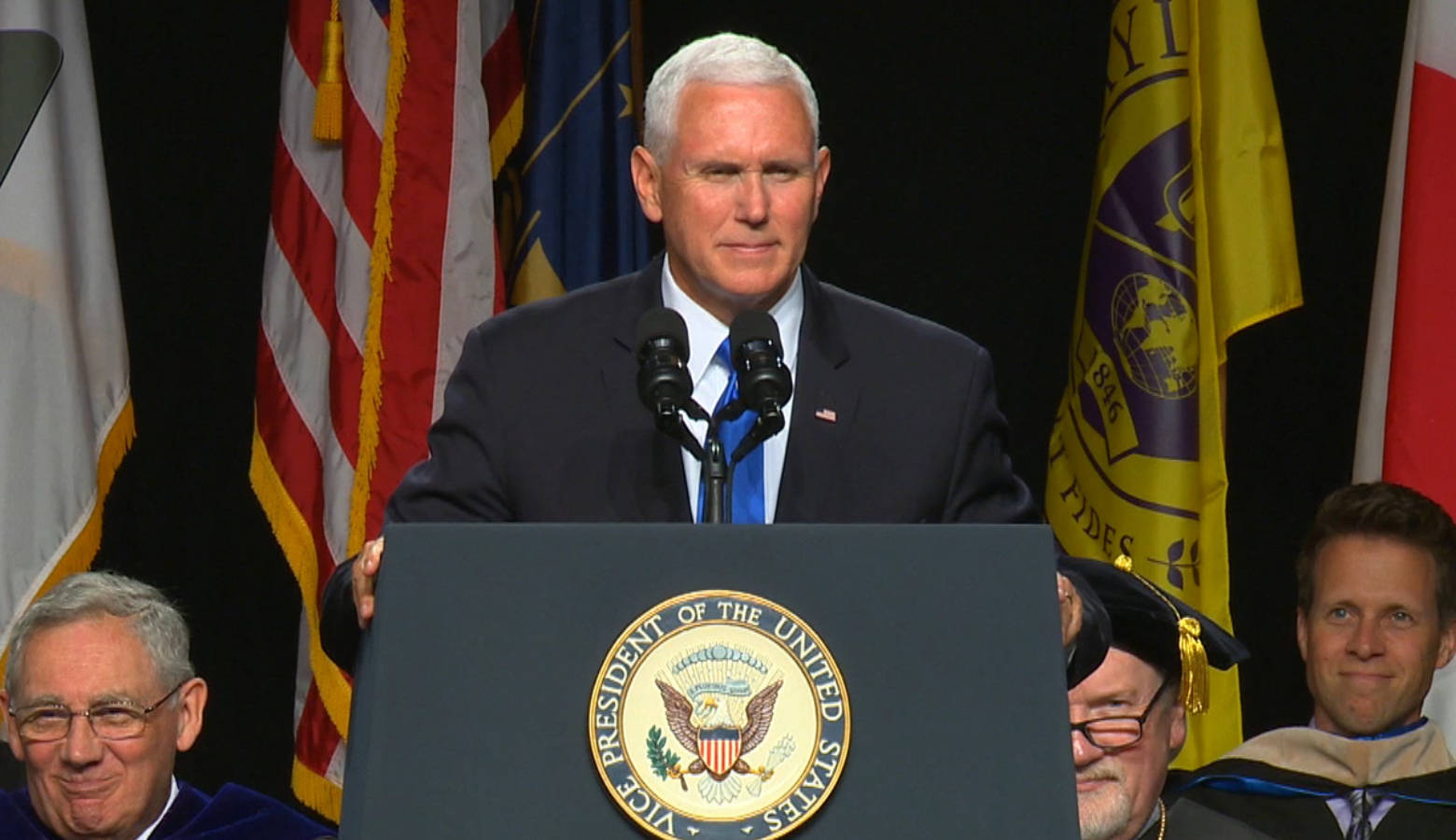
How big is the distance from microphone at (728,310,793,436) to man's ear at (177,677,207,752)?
1.71 metres

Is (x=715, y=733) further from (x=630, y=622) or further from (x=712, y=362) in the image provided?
(x=712, y=362)

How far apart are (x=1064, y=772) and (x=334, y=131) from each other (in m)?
3.25

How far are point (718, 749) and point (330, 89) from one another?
3.21 metres

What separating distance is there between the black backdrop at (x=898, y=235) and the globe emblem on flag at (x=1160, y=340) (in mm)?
535

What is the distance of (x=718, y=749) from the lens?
1755 mm

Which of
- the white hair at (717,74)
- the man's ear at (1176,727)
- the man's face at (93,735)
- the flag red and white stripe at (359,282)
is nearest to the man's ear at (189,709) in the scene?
the man's face at (93,735)

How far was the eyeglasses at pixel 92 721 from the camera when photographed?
11.0 ft

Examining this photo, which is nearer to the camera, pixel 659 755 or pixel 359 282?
pixel 659 755

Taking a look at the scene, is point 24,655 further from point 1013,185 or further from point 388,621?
point 1013,185

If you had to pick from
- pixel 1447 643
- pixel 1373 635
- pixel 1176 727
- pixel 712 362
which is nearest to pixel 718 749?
pixel 712 362

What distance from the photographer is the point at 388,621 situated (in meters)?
1.81

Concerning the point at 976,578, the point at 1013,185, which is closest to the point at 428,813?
the point at 976,578

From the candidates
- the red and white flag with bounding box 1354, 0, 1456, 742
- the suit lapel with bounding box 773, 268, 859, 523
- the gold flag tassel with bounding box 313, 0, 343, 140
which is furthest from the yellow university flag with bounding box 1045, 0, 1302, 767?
the suit lapel with bounding box 773, 268, 859, 523

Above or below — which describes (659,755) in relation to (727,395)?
below
